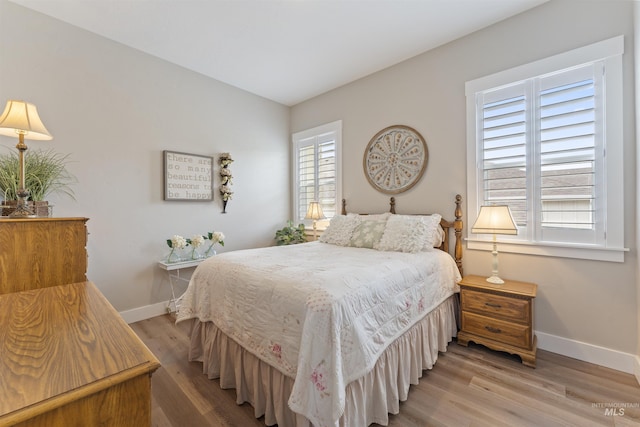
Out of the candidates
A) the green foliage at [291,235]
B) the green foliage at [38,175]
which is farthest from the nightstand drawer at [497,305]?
the green foliage at [38,175]

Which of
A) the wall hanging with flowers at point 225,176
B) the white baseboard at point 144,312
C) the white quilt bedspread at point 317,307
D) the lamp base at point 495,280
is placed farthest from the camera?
the wall hanging with flowers at point 225,176

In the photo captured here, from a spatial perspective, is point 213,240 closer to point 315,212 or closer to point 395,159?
point 315,212

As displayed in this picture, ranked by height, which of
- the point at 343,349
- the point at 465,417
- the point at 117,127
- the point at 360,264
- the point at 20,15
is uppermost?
the point at 20,15

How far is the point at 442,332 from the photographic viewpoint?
89.0 inches

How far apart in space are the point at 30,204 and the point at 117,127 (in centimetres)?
129

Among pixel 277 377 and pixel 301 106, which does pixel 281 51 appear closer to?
pixel 301 106

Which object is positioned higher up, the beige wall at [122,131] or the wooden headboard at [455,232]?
the beige wall at [122,131]

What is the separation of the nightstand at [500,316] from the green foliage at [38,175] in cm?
359

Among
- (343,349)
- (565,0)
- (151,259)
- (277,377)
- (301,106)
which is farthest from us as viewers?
(301,106)

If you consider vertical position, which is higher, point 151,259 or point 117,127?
point 117,127

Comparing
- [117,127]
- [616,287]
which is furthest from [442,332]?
[117,127]

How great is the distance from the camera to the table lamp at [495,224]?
2186 millimetres

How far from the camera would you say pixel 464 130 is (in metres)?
2.73

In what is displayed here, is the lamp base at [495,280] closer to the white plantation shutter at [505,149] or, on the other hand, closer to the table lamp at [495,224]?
the table lamp at [495,224]
